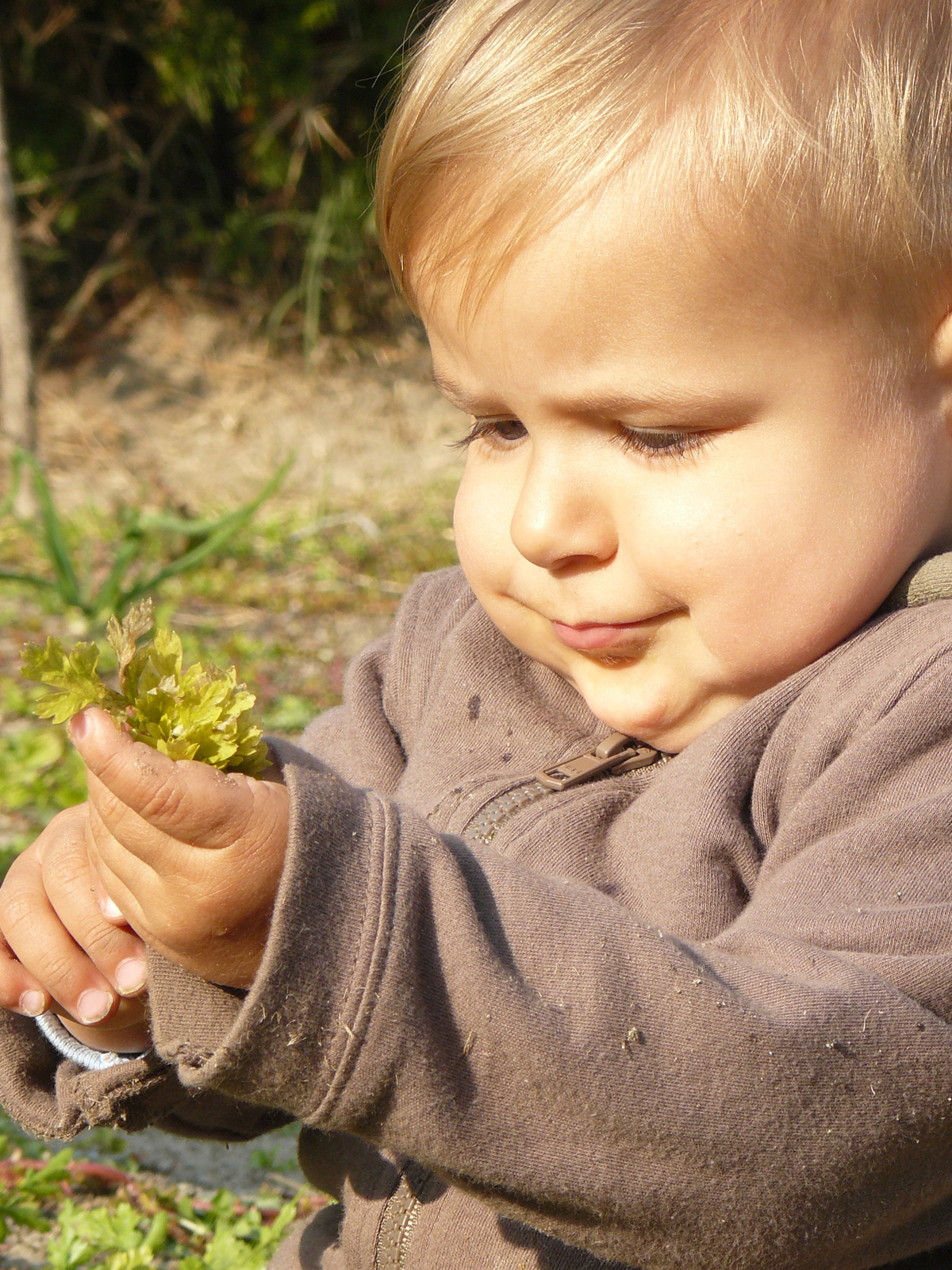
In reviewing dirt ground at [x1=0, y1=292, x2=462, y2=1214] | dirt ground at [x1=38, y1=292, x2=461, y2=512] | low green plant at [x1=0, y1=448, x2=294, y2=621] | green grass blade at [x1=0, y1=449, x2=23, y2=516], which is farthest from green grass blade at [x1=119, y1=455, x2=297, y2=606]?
dirt ground at [x1=38, y1=292, x2=461, y2=512]

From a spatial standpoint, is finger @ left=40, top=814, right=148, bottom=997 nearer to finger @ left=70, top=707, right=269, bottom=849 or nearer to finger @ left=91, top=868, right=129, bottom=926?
finger @ left=91, top=868, right=129, bottom=926

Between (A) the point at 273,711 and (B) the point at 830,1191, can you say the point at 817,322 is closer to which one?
(B) the point at 830,1191

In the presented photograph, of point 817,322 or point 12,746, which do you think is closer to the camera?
point 817,322

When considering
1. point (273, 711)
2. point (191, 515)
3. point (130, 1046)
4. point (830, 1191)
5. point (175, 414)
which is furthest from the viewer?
point (175, 414)

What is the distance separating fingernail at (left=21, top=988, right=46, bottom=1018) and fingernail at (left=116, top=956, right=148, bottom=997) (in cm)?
17

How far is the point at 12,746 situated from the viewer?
3.57 m

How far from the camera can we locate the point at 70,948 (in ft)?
4.68

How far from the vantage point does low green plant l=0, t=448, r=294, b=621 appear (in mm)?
3938

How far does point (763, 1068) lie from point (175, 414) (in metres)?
6.01

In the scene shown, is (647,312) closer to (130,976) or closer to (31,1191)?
(130,976)

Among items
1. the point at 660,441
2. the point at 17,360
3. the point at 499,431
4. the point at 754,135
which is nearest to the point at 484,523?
the point at 499,431

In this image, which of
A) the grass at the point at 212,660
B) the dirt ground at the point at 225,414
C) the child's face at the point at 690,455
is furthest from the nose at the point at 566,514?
the dirt ground at the point at 225,414

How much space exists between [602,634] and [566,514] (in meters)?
0.15

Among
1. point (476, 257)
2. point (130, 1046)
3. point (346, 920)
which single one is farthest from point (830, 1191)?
point (476, 257)
